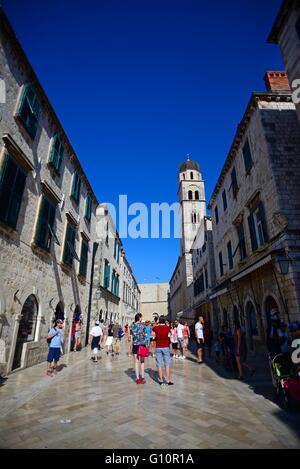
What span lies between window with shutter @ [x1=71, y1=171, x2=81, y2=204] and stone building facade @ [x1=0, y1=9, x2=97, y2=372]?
0.34 feet

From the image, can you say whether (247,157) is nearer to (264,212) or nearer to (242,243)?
(264,212)

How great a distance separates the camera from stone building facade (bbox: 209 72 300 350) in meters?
8.52

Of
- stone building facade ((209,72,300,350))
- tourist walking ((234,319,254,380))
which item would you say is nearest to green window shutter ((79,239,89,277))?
stone building facade ((209,72,300,350))

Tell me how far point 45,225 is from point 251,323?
1064 centimetres

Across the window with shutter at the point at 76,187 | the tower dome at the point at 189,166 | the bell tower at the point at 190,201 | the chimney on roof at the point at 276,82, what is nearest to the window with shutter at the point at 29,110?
the window with shutter at the point at 76,187

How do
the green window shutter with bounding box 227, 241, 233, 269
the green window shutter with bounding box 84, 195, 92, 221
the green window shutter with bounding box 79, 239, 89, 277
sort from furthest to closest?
the green window shutter with bounding box 84, 195, 92, 221, the green window shutter with bounding box 227, 241, 233, 269, the green window shutter with bounding box 79, 239, 89, 277

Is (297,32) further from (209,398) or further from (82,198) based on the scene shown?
(82,198)

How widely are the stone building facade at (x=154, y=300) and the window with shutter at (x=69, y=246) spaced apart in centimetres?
6082

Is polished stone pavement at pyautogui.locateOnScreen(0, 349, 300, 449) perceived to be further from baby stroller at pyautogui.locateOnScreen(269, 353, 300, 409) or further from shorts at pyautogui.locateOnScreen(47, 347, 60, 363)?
shorts at pyautogui.locateOnScreen(47, 347, 60, 363)

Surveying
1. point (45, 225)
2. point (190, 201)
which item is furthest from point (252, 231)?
point (190, 201)

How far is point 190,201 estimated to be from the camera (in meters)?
42.2

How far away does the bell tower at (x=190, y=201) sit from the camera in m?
39.6

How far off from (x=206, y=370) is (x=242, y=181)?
9.16 metres

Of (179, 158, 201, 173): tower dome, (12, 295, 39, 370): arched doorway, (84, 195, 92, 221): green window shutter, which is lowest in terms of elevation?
(12, 295, 39, 370): arched doorway
